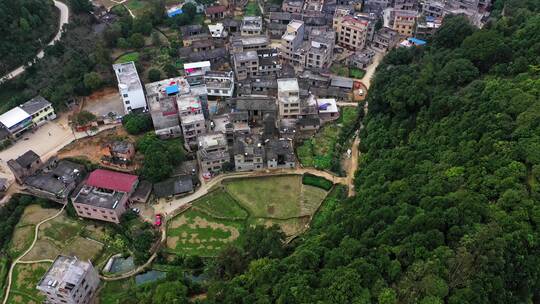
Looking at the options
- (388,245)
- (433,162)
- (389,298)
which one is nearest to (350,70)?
(433,162)

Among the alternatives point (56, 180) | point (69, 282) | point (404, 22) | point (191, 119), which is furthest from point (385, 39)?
point (69, 282)

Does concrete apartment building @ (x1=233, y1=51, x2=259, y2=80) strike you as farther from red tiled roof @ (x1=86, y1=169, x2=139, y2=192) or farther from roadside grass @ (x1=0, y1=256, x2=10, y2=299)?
roadside grass @ (x1=0, y1=256, x2=10, y2=299)

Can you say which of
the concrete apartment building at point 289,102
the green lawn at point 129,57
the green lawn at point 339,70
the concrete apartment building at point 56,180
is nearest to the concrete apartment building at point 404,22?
the green lawn at point 339,70

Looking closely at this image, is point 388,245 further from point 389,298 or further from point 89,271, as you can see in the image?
point 89,271

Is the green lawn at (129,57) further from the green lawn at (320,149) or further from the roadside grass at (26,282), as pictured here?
the roadside grass at (26,282)

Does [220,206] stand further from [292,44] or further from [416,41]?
[416,41]

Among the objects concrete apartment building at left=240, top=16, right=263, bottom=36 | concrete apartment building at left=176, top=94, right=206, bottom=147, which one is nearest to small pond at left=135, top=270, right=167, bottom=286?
concrete apartment building at left=176, top=94, right=206, bottom=147
